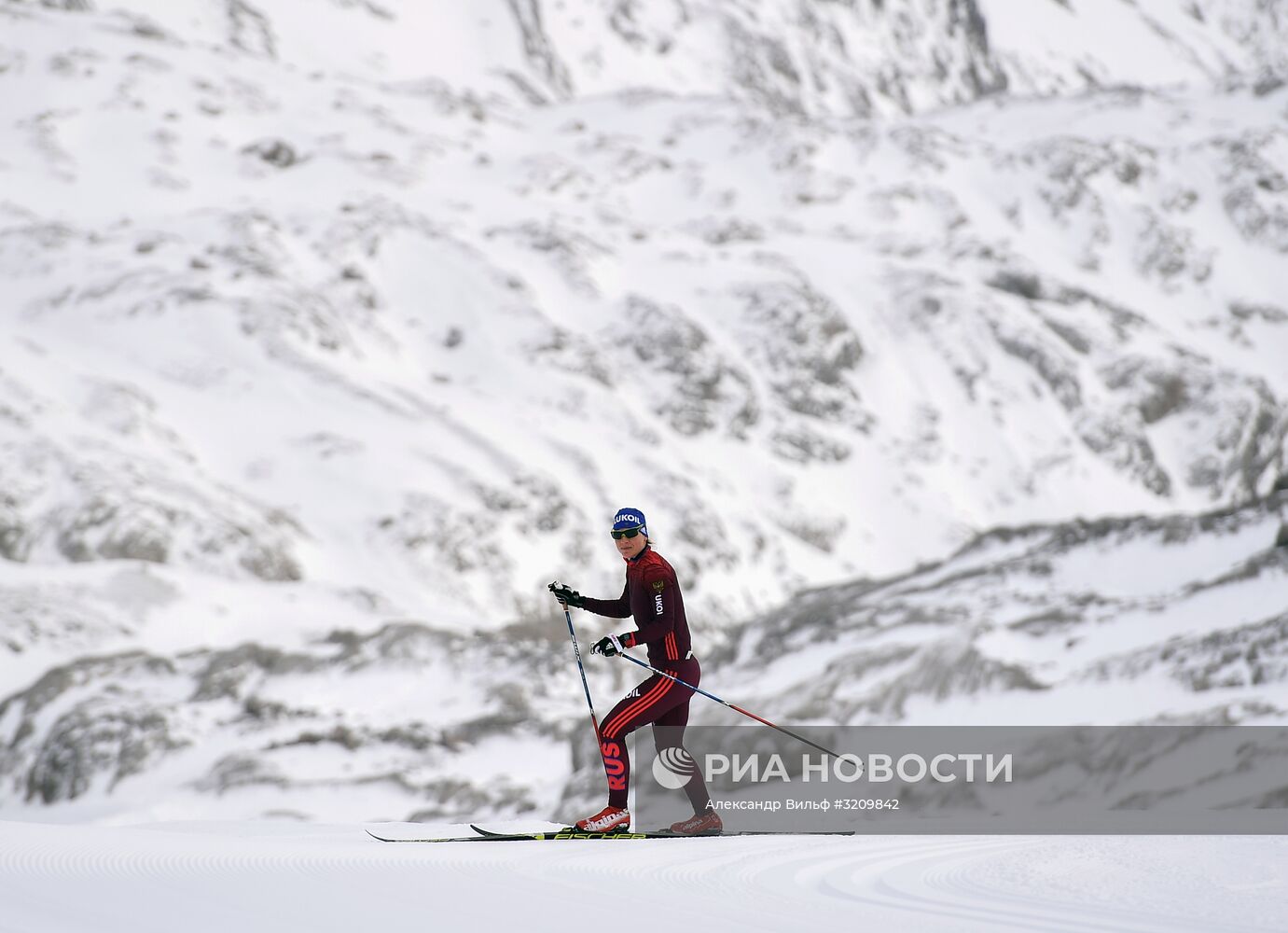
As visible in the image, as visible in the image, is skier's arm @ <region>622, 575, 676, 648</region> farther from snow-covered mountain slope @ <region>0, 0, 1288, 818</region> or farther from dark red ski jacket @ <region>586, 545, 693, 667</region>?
snow-covered mountain slope @ <region>0, 0, 1288, 818</region>

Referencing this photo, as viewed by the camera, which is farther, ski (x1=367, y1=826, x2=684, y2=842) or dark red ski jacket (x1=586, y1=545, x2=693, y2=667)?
dark red ski jacket (x1=586, y1=545, x2=693, y2=667)

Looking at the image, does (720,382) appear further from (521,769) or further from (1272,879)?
(1272,879)

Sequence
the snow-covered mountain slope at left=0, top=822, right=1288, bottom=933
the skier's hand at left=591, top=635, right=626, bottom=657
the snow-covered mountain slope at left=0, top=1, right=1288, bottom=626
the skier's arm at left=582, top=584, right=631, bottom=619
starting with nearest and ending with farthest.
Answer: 1. the snow-covered mountain slope at left=0, top=822, right=1288, bottom=933
2. the skier's hand at left=591, top=635, right=626, bottom=657
3. the skier's arm at left=582, top=584, right=631, bottom=619
4. the snow-covered mountain slope at left=0, top=1, right=1288, bottom=626

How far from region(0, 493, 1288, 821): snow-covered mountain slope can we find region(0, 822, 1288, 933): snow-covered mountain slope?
5.14 meters

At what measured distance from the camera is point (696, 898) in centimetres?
495

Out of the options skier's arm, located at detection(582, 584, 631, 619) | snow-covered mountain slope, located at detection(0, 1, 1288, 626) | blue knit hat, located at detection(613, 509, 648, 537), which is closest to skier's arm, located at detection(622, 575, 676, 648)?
skier's arm, located at detection(582, 584, 631, 619)

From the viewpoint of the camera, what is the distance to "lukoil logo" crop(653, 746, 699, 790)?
7.47m

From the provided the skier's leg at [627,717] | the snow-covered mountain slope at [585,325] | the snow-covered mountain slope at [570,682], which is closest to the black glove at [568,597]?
the skier's leg at [627,717]

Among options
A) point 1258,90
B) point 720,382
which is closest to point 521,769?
point 720,382

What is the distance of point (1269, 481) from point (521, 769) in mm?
32282

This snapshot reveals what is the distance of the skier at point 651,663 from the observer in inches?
287

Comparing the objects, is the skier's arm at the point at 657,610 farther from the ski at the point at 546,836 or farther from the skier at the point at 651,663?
the ski at the point at 546,836

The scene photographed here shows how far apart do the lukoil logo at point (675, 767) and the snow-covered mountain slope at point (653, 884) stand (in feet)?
1.57

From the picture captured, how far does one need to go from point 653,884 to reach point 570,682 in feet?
53.0
